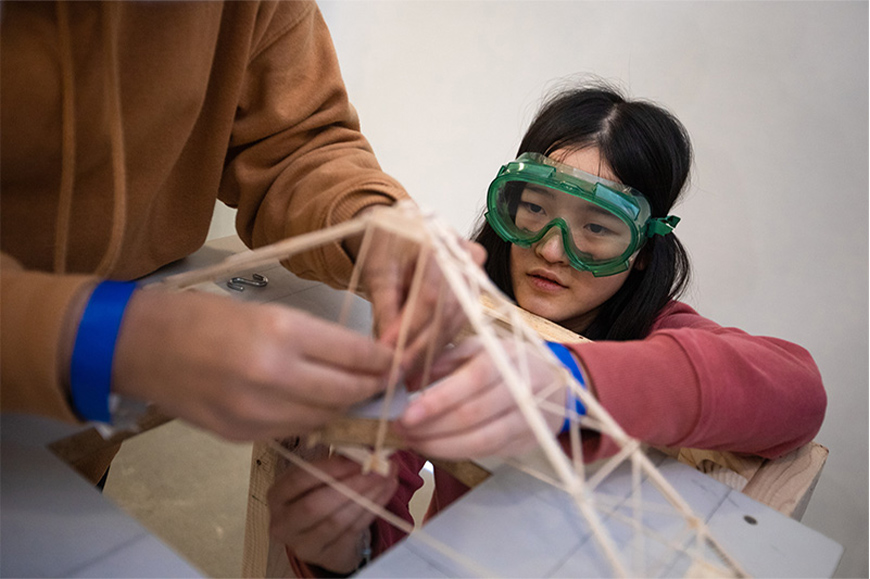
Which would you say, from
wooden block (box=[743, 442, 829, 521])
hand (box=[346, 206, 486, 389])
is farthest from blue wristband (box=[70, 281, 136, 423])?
wooden block (box=[743, 442, 829, 521])

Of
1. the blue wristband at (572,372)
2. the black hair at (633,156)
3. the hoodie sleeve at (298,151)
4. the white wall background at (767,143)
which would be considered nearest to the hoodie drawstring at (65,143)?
the hoodie sleeve at (298,151)

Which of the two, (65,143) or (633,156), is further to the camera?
(633,156)

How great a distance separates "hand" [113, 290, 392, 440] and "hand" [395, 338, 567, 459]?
0.09 metres

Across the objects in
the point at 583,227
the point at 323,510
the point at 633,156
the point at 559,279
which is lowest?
the point at 323,510

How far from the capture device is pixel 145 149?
70 cm

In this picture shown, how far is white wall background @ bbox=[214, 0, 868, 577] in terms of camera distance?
57.3 inches

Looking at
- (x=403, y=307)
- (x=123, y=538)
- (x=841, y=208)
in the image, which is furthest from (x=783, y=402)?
(x=841, y=208)

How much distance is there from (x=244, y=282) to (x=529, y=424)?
52 cm

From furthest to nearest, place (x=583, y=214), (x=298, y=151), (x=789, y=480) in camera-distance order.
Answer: (x=583, y=214) < (x=298, y=151) < (x=789, y=480)

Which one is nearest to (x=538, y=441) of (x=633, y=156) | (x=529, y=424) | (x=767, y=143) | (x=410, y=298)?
(x=529, y=424)

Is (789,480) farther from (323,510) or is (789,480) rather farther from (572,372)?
(323,510)

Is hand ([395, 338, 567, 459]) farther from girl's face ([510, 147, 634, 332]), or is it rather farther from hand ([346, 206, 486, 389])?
girl's face ([510, 147, 634, 332])

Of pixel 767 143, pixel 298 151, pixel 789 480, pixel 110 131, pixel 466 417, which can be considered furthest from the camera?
pixel 767 143

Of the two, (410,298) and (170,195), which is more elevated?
(410,298)
